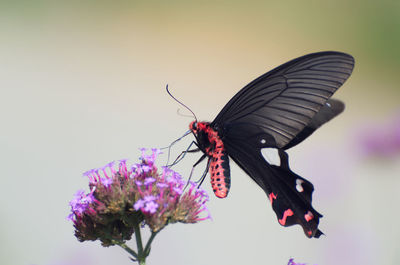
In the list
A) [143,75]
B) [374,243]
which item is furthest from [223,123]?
[143,75]

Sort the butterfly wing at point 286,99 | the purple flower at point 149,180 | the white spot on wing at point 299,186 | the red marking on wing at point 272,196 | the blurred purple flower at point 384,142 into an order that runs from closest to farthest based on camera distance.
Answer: the purple flower at point 149,180 < the butterfly wing at point 286,99 < the white spot on wing at point 299,186 < the red marking on wing at point 272,196 < the blurred purple flower at point 384,142

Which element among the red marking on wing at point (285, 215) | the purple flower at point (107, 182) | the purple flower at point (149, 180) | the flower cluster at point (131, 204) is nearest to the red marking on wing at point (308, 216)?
the red marking on wing at point (285, 215)

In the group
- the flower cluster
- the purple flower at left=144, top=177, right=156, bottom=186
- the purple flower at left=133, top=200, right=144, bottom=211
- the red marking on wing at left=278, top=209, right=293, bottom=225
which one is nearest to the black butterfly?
the red marking on wing at left=278, top=209, right=293, bottom=225

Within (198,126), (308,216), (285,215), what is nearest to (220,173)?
(198,126)

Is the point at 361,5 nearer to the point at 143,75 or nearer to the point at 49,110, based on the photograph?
the point at 143,75

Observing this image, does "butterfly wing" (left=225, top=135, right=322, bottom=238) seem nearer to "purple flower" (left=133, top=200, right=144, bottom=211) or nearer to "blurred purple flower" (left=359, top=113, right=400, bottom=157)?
"purple flower" (left=133, top=200, right=144, bottom=211)

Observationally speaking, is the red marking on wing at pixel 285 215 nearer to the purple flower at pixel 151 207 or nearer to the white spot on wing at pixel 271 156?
the white spot on wing at pixel 271 156
